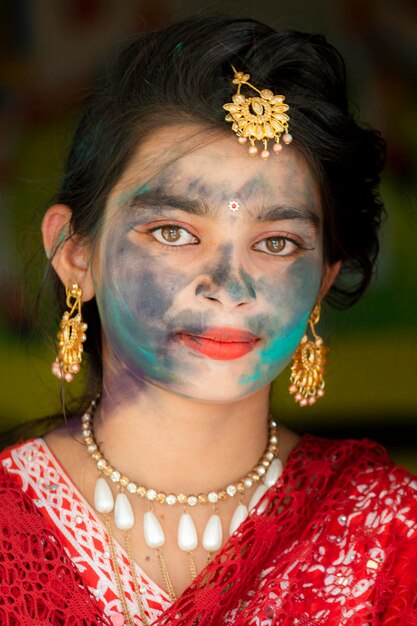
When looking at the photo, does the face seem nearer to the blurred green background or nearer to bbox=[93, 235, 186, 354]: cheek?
bbox=[93, 235, 186, 354]: cheek

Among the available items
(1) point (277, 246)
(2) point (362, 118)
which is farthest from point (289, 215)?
(2) point (362, 118)

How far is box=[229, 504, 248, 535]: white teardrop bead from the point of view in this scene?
2000 mm

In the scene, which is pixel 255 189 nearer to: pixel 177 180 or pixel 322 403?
pixel 177 180

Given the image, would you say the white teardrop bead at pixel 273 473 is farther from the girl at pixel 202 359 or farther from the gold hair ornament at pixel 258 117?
the gold hair ornament at pixel 258 117

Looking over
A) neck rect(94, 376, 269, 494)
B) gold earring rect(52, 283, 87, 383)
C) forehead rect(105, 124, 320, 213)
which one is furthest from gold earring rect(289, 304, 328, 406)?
gold earring rect(52, 283, 87, 383)

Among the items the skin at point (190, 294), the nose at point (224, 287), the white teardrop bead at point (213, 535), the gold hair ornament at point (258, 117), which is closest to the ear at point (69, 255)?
the skin at point (190, 294)

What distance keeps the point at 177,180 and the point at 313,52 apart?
0.37 m

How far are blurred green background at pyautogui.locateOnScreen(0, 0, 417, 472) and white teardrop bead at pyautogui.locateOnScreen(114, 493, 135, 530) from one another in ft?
3.86

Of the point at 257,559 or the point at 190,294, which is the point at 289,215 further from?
the point at 257,559

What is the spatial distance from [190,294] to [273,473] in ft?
1.46

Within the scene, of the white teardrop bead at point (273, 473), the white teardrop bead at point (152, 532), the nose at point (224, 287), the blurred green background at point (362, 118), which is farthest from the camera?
the blurred green background at point (362, 118)

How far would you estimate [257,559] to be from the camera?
6.37ft

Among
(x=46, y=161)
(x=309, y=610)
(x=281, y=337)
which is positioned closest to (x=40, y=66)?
(x=46, y=161)

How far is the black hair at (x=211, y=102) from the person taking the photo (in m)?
1.91
